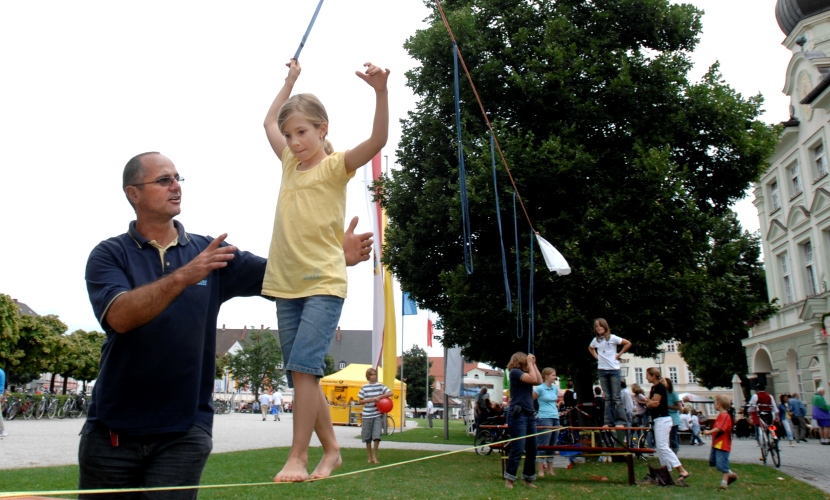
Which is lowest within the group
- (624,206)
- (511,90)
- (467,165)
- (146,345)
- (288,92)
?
(146,345)

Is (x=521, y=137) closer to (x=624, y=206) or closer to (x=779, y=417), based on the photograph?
(x=624, y=206)

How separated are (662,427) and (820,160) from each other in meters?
23.9

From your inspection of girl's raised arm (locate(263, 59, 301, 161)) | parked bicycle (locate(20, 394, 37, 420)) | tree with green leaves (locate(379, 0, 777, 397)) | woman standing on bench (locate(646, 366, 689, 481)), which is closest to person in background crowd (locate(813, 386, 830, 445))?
tree with green leaves (locate(379, 0, 777, 397))

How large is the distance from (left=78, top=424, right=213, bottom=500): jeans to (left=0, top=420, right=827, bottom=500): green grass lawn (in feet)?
15.8

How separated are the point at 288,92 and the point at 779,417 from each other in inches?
994

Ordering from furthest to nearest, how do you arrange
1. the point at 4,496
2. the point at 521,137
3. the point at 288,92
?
the point at 521,137
the point at 288,92
the point at 4,496

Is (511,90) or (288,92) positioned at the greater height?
(511,90)

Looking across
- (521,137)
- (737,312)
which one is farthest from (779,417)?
(521,137)

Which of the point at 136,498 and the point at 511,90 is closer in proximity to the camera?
the point at 136,498

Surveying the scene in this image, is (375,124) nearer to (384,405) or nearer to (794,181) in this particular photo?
(384,405)

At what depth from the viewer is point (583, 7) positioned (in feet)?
53.2

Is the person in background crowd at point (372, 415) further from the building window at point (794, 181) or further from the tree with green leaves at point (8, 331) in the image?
the building window at point (794, 181)

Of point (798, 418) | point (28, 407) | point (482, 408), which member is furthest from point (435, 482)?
point (28, 407)

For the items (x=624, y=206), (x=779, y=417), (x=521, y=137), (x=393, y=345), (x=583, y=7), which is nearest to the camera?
(x=624, y=206)
